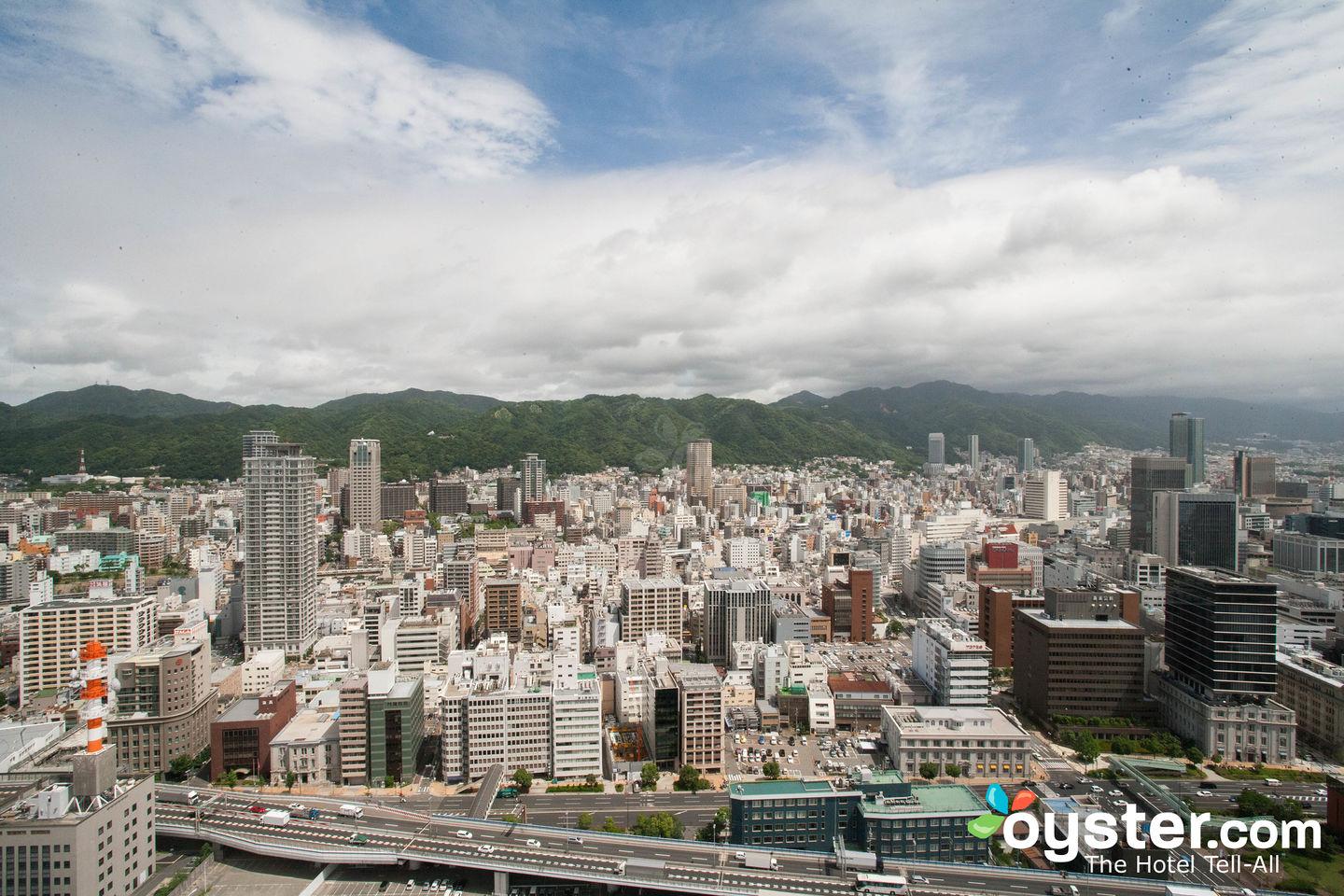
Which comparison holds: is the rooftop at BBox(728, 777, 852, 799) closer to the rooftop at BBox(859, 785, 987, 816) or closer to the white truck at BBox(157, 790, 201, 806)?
the rooftop at BBox(859, 785, 987, 816)

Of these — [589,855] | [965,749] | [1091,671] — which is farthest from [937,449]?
[589,855]

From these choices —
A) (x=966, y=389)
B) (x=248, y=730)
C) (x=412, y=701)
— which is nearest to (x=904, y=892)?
(x=412, y=701)

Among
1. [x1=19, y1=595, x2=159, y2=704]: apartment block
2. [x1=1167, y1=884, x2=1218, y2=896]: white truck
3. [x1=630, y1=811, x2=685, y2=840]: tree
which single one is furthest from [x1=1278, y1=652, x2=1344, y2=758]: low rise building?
[x1=19, y1=595, x2=159, y2=704]: apartment block

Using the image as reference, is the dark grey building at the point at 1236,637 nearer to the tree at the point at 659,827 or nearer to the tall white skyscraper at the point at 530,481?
the tree at the point at 659,827

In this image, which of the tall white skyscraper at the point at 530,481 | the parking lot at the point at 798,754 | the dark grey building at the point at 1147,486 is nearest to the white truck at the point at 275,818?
the parking lot at the point at 798,754

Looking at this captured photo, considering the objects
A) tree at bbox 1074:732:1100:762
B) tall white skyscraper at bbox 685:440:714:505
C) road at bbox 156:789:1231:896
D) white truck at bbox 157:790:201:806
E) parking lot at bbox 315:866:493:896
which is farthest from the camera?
tall white skyscraper at bbox 685:440:714:505

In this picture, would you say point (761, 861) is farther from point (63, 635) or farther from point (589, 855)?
point (63, 635)
